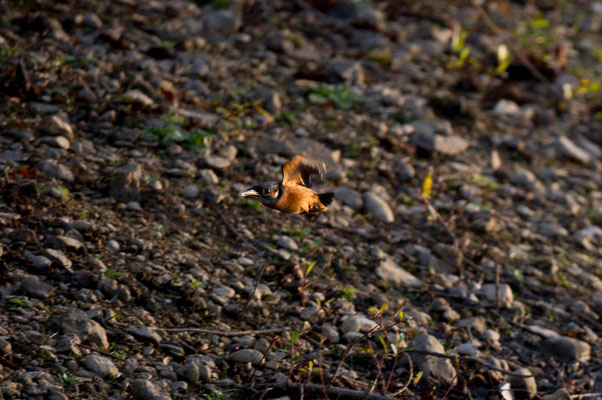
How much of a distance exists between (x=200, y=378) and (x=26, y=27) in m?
3.64

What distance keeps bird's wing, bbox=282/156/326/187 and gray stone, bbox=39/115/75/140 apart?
6.68 ft

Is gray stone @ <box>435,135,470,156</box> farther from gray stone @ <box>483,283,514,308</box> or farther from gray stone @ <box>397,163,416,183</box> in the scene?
gray stone @ <box>483,283,514,308</box>

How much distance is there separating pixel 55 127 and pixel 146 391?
224 cm

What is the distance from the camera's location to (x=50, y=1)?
21.0 feet

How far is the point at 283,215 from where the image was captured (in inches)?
194

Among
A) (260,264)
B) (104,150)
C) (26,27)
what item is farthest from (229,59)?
(260,264)

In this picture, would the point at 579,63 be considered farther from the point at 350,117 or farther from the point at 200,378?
the point at 200,378

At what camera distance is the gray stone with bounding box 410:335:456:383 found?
3.97 meters

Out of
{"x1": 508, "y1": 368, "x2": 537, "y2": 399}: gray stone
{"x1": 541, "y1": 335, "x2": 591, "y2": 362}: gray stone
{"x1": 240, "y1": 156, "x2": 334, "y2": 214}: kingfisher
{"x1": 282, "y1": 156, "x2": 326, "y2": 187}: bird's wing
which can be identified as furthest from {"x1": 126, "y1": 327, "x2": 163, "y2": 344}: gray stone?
{"x1": 541, "y1": 335, "x2": 591, "y2": 362}: gray stone

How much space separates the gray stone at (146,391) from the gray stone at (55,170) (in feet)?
5.47

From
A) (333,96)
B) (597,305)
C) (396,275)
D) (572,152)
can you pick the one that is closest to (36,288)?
(396,275)

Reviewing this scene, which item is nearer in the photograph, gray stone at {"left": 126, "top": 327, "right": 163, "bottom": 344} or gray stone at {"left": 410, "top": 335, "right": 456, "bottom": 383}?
gray stone at {"left": 126, "top": 327, "right": 163, "bottom": 344}

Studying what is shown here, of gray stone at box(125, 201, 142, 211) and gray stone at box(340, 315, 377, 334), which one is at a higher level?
gray stone at box(125, 201, 142, 211)

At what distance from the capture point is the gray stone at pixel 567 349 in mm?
4449
